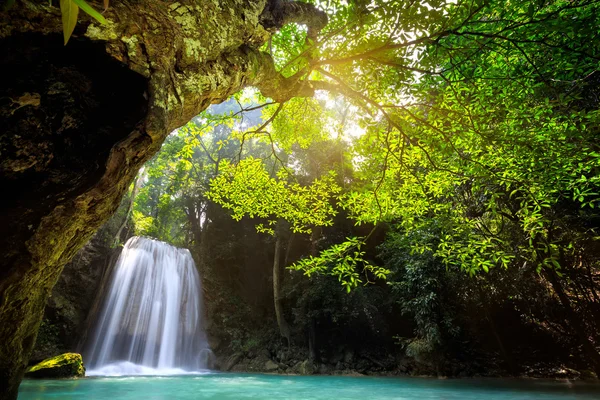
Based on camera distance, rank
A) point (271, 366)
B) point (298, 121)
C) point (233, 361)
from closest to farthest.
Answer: point (298, 121), point (271, 366), point (233, 361)

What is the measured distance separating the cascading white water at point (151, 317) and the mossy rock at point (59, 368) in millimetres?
3247

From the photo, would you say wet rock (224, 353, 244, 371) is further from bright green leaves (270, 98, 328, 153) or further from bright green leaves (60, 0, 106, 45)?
bright green leaves (60, 0, 106, 45)

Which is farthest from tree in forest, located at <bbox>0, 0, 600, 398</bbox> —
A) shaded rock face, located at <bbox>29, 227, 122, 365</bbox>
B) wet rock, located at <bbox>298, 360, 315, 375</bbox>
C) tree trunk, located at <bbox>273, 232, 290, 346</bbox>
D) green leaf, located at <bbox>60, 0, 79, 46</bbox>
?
shaded rock face, located at <bbox>29, 227, 122, 365</bbox>

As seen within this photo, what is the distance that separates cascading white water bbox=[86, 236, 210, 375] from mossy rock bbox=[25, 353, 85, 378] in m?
3.25

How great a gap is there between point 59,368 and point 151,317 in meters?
6.35

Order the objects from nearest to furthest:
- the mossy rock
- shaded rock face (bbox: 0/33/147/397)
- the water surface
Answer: shaded rock face (bbox: 0/33/147/397)
the water surface
the mossy rock

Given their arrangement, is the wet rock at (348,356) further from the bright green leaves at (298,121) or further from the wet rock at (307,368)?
the bright green leaves at (298,121)

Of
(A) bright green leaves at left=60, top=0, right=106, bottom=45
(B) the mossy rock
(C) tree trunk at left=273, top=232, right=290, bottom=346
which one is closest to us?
(A) bright green leaves at left=60, top=0, right=106, bottom=45

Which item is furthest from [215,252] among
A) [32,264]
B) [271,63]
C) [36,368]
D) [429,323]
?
[32,264]

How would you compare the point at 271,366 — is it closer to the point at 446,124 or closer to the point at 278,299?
the point at 278,299

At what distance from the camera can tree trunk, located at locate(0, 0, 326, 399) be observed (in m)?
1.41

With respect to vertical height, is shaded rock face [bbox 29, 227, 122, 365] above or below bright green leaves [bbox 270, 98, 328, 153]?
below

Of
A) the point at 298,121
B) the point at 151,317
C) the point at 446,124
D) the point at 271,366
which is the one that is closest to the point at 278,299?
the point at 271,366

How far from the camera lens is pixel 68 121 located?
5.34 feet
